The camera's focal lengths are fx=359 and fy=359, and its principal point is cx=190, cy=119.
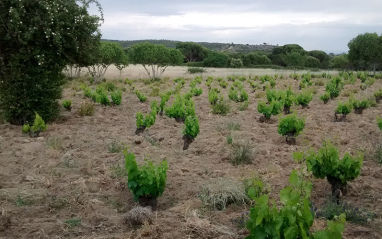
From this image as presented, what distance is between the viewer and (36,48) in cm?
1177

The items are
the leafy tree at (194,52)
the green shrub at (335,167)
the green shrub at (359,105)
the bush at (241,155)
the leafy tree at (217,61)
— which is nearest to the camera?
the green shrub at (335,167)

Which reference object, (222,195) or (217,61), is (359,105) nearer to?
(222,195)

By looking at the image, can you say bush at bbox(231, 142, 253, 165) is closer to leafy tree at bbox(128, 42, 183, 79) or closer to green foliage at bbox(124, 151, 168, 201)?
green foliage at bbox(124, 151, 168, 201)

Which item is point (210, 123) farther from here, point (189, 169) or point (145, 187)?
point (145, 187)

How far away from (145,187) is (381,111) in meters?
12.6

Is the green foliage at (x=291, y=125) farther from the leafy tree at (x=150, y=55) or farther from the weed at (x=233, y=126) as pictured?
the leafy tree at (x=150, y=55)

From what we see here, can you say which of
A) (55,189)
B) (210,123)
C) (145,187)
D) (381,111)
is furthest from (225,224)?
(381,111)

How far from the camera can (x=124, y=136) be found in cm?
1054

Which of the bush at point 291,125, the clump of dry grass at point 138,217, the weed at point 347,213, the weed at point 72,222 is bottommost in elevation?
the weed at point 72,222

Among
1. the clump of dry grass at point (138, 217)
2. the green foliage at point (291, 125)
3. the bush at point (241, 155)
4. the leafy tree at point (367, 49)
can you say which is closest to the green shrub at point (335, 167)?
the bush at point (241, 155)

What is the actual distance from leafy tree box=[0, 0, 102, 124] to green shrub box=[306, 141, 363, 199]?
9002mm

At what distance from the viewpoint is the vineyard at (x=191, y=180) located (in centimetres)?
469

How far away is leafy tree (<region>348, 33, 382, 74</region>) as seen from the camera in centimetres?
4381

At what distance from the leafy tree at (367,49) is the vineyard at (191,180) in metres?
36.2
